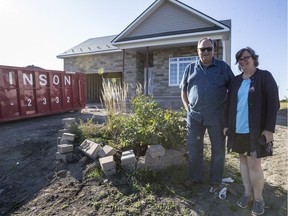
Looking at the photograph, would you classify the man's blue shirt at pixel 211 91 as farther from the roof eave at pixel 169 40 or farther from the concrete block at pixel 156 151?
the roof eave at pixel 169 40

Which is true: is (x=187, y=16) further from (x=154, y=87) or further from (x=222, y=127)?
(x=222, y=127)

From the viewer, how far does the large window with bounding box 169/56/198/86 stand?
12.2 meters

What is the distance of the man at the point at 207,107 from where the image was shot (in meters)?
2.51

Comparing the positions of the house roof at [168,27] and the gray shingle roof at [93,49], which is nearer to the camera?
the house roof at [168,27]

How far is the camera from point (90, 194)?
258 centimetres

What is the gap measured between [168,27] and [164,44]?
151 centimetres

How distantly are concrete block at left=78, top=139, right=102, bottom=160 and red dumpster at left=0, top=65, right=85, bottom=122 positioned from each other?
4.69 m

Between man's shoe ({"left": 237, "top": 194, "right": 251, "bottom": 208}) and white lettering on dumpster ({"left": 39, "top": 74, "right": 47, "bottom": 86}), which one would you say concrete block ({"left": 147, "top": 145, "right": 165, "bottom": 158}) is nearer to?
man's shoe ({"left": 237, "top": 194, "right": 251, "bottom": 208})

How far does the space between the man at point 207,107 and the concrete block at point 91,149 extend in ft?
4.50

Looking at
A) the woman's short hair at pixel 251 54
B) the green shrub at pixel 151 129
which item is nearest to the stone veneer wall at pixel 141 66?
the green shrub at pixel 151 129

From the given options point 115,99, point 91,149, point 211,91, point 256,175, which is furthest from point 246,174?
point 115,99

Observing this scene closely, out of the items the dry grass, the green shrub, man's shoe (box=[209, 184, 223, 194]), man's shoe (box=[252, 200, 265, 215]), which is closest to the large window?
the dry grass

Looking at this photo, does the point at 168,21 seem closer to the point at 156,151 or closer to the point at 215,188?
the point at 156,151

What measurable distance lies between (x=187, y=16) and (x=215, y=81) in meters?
10.5
